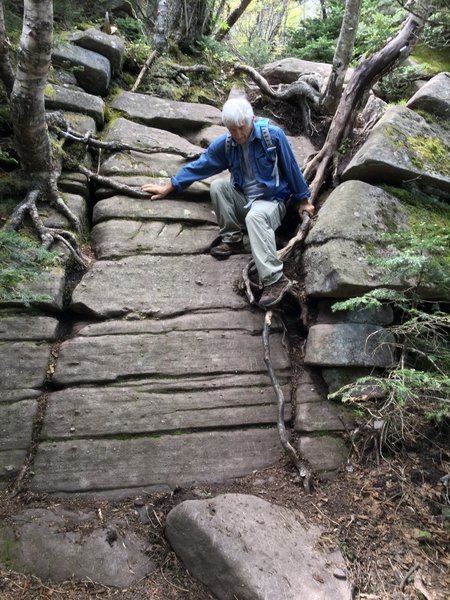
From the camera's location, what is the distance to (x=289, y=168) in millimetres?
5703

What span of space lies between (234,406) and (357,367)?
136 cm

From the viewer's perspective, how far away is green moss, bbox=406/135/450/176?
5980mm

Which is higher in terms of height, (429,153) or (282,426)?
(429,153)

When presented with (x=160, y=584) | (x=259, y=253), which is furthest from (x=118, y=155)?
(x=160, y=584)

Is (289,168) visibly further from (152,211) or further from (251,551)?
(251,551)

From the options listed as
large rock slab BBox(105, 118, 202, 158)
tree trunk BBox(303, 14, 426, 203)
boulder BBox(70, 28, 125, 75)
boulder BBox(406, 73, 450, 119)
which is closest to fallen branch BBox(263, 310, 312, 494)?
tree trunk BBox(303, 14, 426, 203)

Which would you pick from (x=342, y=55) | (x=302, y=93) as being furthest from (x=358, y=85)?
(x=302, y=93)

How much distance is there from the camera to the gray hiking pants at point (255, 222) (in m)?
5.29

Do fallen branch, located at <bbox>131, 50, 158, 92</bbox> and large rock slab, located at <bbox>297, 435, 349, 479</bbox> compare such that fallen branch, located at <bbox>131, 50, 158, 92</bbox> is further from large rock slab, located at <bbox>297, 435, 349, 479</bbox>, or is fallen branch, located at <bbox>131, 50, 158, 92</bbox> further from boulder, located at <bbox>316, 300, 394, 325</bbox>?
large rock slab, located at <bbox>297, 435, 349, 479</bbox>

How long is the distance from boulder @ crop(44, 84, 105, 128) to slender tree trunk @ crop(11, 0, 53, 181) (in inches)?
73.2

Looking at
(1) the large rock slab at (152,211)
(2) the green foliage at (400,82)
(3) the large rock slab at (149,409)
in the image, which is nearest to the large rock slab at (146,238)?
(1) the large rock slab at (152,211)

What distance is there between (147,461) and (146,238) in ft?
9.90

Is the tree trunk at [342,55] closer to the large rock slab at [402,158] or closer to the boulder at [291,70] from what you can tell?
the boulder at [291,70]

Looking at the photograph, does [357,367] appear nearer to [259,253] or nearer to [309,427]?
[309,427]
